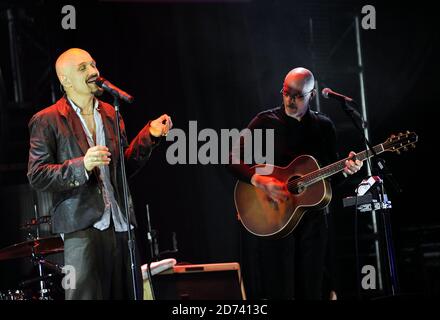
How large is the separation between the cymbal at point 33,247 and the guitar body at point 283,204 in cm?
181

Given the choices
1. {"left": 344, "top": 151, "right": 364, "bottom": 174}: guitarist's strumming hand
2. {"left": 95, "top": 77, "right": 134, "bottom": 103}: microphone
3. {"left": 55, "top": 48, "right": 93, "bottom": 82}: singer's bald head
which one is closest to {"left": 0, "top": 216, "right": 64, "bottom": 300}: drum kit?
{"left": 55, "top": 48, "right": 93, "bottom": 82}: singer's bald head

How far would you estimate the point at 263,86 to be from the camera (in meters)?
7.72

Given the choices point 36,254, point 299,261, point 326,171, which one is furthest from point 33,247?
point 326,171

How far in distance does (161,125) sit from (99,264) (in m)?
0.93

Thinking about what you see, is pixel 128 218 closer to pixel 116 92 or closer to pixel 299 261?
pixel 116 92

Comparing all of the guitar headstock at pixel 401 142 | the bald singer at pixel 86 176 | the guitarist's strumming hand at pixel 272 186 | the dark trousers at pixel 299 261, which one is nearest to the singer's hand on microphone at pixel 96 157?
the bald singer at pixel 86 176

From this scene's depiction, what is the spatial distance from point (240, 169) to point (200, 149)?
5.56 feet

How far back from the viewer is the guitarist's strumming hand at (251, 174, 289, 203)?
5.45m

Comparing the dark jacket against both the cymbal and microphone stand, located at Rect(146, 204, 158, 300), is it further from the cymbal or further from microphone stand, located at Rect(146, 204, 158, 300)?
the cymbal

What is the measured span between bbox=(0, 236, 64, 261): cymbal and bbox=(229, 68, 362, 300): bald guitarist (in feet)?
6.20

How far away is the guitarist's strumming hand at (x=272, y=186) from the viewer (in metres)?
5.45

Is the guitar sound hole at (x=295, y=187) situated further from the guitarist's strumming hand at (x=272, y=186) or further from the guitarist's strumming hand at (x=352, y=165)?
the guitarist's strumming hand at (x=352, y=165)

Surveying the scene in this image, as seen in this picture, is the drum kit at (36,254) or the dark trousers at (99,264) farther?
the drum kit at (36,254)
